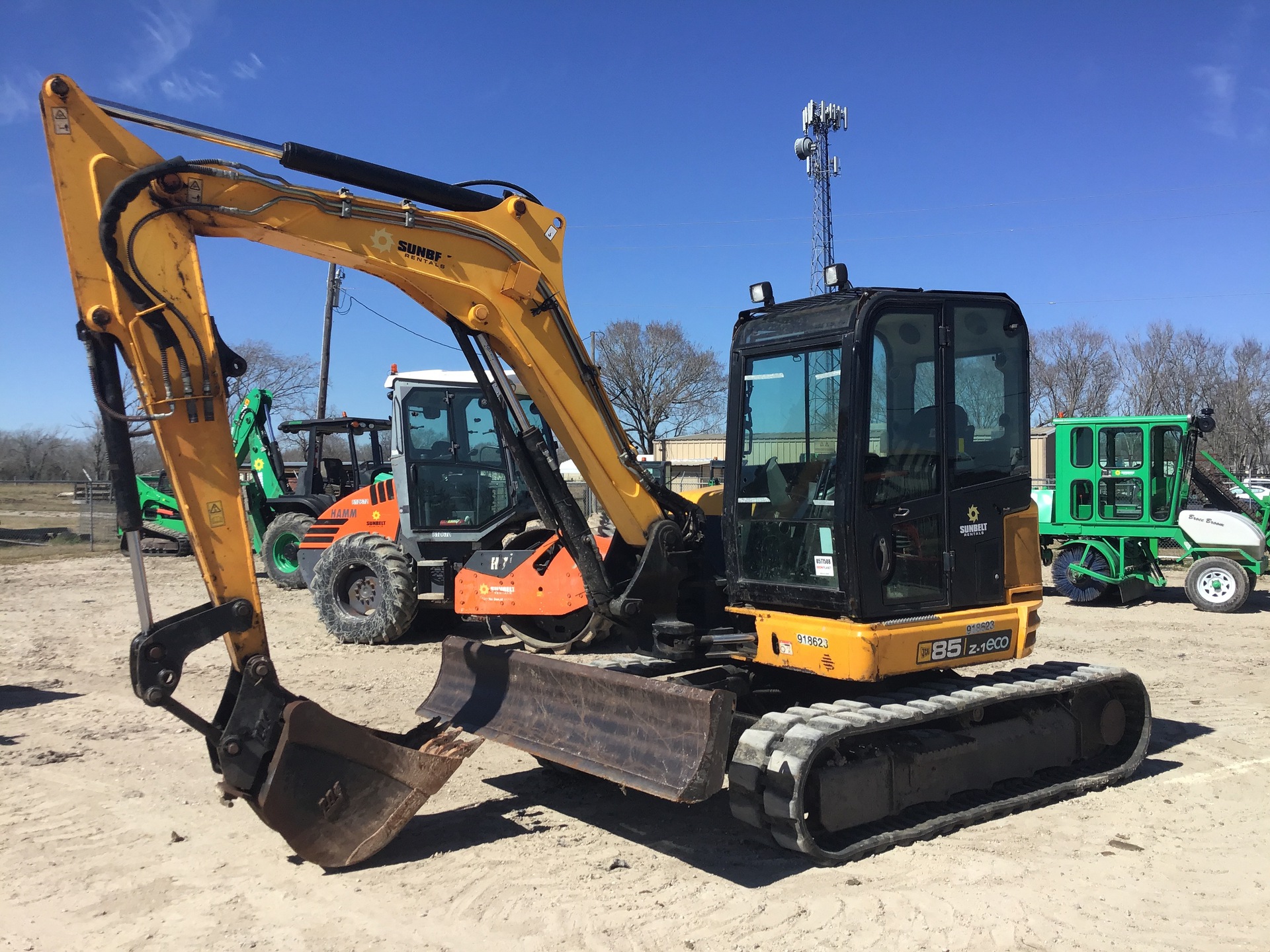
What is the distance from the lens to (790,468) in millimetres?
5035

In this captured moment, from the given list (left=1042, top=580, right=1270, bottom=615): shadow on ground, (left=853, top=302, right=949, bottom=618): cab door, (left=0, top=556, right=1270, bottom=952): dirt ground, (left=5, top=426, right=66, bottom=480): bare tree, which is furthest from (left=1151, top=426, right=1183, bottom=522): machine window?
(left=5, top=426, right=66, bottom=480): bare tree

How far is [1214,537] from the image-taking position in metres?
12.6

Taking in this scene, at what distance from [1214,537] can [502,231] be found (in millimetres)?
11441

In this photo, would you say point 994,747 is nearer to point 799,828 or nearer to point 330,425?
point 799,828

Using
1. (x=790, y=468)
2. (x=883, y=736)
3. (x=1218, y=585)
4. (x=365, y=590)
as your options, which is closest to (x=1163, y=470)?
(x=1218, y=585)

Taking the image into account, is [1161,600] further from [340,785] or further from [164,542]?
[164,542]

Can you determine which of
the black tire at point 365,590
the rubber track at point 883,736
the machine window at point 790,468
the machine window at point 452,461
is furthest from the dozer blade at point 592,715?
the machine window at point 452,461

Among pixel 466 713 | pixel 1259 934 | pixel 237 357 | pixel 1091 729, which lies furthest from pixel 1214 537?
pixel 237 357

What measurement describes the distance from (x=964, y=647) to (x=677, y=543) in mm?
1662

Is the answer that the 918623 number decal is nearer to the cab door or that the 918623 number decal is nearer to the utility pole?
the cab door

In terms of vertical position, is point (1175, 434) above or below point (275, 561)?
above

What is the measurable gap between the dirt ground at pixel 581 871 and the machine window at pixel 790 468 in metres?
1.44

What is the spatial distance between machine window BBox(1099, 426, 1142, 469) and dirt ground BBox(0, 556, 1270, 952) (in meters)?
7.07

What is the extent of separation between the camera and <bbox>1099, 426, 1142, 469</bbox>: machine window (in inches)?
514
